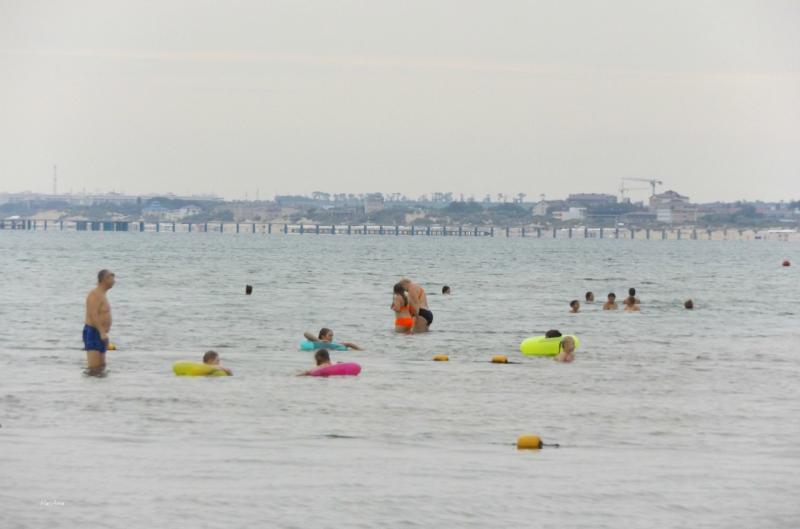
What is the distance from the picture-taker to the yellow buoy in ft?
61.6

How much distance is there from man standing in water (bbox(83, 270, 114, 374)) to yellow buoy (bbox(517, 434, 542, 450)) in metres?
9.02

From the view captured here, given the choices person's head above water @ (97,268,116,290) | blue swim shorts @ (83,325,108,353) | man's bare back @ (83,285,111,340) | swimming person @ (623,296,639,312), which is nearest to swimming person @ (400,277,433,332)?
blue swim shorts @ (83,325,108,353)

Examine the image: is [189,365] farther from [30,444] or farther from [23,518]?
[23,518]

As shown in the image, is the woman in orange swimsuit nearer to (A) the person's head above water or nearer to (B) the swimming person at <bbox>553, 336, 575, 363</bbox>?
(B) the swimming person at <bbox>553, 336, 575, 363</bbox>

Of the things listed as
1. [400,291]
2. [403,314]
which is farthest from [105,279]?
[403,314]

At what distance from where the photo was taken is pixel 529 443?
18.8 metres

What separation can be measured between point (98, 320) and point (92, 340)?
35.8 inches

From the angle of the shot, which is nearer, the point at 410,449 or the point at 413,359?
the point at 410,449

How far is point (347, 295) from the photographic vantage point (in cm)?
6812

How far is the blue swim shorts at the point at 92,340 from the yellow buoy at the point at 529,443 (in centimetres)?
1027

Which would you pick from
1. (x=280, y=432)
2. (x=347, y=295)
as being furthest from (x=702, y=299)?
(x=280, y=432)

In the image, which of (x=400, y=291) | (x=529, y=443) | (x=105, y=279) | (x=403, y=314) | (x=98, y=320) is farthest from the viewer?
(x=403, y=314)

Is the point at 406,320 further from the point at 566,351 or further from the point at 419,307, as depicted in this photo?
the point at 566,351

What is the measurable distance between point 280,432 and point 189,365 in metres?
7.51
